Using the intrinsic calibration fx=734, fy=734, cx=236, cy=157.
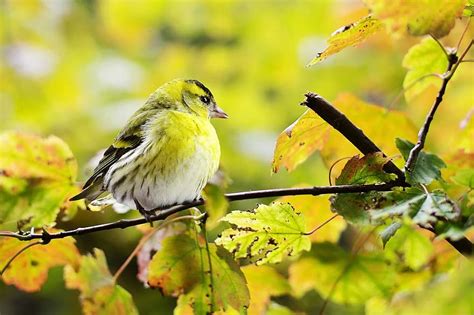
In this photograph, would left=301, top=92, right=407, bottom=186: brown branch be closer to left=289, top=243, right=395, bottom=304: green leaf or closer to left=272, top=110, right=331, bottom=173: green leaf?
left=272, top=110, right=331, bottom=173: green leaf

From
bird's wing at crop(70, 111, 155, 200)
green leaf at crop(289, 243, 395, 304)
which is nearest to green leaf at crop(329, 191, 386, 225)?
green leaf at crop(289, 243, 395, 304)

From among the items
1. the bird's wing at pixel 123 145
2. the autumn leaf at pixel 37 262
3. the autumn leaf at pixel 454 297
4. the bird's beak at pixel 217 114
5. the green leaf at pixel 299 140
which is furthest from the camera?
the bird's beak at pixel 217 114

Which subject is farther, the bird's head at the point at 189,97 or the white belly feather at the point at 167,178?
the bird's head at the point at 189,97

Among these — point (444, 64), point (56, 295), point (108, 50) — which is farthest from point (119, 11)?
point (444, 64)

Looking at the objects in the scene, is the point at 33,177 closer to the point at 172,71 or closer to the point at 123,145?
the point at 123,145

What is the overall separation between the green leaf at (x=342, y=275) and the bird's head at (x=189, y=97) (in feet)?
0.82

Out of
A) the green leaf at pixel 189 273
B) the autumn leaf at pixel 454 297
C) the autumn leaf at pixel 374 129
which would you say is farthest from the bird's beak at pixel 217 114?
the autumn leaf at pixel 454 297

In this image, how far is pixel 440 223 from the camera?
435 millimetres

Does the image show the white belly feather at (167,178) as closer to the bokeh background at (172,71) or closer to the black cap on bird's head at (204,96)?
the black cap on bird's head at (204,96)

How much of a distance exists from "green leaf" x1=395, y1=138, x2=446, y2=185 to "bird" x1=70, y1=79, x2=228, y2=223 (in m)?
0.29

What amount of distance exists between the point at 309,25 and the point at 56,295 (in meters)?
1.14

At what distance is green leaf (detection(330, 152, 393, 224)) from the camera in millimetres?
475

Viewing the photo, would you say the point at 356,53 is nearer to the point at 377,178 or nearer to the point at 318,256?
the point at 318,256

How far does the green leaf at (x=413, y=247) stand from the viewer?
51cm
